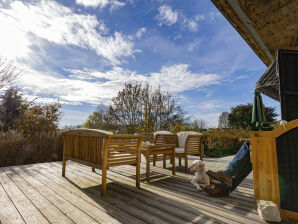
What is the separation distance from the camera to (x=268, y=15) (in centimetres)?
214

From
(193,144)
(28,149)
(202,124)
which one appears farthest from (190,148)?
(202,124)

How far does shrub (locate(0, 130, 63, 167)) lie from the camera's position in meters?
4.54

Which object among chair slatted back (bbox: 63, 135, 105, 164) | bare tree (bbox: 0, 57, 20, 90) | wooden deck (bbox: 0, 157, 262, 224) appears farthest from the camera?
bare tree (bbox: 0, 57, 20, 90)

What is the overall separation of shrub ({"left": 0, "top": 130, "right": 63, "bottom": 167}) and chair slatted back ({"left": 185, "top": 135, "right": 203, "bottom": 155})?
13.5ft

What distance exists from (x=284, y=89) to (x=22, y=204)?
383 cm

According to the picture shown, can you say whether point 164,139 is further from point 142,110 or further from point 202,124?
point 202,124

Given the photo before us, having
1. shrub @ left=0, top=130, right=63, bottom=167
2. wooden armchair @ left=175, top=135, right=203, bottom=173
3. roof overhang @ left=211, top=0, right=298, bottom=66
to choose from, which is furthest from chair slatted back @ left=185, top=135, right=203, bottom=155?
shrub @ left=0, top=130, right=63, bottom=167

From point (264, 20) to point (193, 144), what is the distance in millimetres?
2735

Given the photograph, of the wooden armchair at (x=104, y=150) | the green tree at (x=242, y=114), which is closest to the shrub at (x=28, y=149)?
the wooden armchair at (x=104, y=150)

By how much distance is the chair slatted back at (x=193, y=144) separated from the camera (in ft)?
12.4

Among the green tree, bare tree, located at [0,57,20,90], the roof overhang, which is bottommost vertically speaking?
the green tree

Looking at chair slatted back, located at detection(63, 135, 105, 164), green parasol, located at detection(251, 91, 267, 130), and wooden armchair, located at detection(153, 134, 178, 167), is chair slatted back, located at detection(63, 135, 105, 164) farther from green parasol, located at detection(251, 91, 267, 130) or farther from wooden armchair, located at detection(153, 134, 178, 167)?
green parasol, located at detection(251, 91, 267, 130)

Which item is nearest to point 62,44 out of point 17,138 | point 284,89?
point 17,138

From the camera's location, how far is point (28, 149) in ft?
16.2
